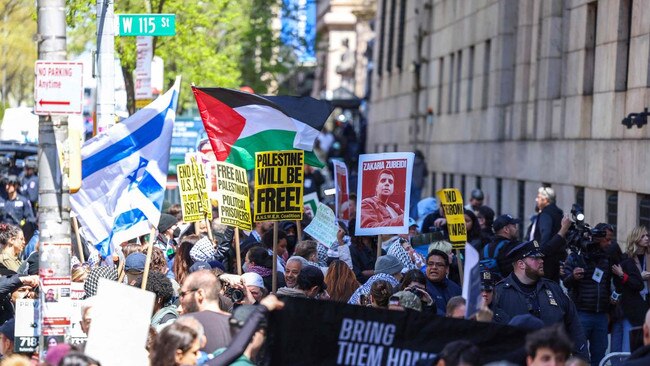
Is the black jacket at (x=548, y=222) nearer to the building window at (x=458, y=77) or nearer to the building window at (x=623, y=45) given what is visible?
the building window at (x=623, y=45)

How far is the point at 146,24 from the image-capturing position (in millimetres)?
18312

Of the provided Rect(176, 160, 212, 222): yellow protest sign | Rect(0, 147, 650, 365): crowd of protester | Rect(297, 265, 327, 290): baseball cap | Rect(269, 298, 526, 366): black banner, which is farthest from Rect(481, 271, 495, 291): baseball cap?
Rect(176, 160, 212, 222): yellow protest sign

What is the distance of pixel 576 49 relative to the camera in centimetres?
2666

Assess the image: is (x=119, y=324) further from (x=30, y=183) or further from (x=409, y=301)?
(x=30, y=183)

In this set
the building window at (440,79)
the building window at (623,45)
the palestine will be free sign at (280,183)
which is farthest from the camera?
the building window at (440,79)

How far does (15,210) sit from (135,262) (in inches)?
439

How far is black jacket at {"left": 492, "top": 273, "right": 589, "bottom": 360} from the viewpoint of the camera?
496 inches

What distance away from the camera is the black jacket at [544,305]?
41.3 ft

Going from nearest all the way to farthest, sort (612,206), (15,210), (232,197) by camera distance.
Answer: (232,197) → (612,206) → (15,210)

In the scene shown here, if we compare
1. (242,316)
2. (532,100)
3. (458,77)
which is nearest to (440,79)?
(458,77)

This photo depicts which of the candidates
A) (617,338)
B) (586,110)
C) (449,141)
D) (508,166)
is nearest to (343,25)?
(449,141)

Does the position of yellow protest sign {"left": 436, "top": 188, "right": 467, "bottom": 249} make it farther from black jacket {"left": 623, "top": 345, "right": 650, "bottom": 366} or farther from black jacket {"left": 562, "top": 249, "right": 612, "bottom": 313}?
black jacket {"left": 623, "top": 345, "right": 650, "bottom": 366}

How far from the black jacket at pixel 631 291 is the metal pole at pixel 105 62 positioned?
634 cm

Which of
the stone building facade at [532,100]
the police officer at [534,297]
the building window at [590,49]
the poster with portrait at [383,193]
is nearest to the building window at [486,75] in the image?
the stone building facade at [532,100]
